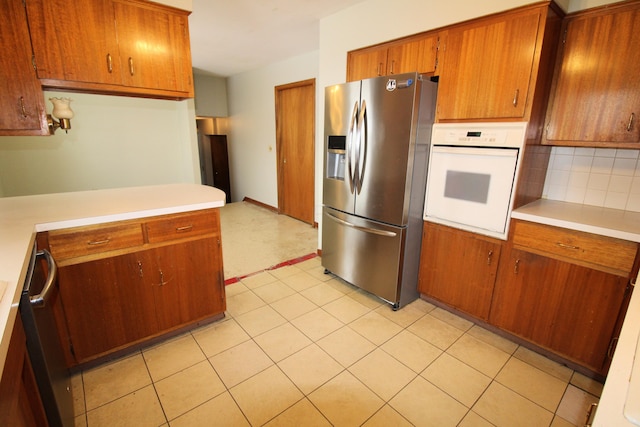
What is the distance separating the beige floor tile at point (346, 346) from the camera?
6.14 feet

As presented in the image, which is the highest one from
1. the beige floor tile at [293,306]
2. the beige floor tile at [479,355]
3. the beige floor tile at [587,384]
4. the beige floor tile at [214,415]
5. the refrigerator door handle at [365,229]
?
the refrigerator door handle at [365,229]

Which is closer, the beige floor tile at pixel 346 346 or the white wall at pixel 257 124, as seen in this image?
the beige floor tile at pixel 346 346

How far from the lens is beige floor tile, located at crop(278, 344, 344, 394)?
5.51 ft

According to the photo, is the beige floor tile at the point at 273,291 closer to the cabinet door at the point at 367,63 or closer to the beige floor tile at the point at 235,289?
the beige floor tile at the point at 235,289

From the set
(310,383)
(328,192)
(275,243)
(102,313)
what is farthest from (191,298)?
(275,243)

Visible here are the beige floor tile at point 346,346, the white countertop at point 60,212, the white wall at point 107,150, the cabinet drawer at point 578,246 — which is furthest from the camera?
the white wall at point 107,150

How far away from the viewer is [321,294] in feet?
8.60

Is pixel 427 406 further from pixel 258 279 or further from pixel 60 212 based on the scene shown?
pixel 60 212

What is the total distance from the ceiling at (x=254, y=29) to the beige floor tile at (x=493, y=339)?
9.08 feet

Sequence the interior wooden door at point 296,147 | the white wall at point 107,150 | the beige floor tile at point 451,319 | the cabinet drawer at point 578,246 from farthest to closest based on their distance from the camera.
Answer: the interior wooden door at point 296,147, the white wall at point 107,150, the beige floor tile at point 451,319, the cabinet drawer at point 578,246

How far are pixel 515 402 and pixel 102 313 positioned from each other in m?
2.29

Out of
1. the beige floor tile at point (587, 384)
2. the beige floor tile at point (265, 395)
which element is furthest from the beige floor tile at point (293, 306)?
the beige floor tile at point (587, 384)

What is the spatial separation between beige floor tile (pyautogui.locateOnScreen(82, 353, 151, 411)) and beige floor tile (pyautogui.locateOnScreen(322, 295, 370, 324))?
127 cm

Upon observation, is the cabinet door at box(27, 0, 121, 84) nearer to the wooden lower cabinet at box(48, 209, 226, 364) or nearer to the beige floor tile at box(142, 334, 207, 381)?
the wooden lower cabinet at box(48, 209, 226, 364)
